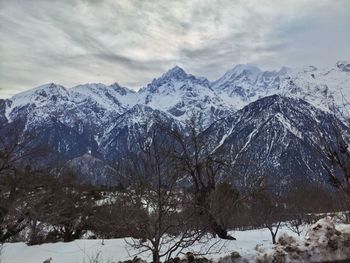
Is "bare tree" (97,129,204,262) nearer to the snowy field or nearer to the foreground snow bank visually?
the foreground snow bank

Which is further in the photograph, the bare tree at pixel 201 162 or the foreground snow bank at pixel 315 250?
the bare tree at pixel 201 162

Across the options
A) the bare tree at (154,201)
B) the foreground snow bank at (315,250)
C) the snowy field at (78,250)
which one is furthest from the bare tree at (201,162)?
the bare tree at (154,201)

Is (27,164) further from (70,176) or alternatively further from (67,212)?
(70,176)

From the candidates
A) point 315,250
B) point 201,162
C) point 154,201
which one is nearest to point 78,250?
point 201,162

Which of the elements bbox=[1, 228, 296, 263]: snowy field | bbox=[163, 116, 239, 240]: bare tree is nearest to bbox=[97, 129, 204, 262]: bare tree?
bbox=[1, 228, 296, 263]: snowy field

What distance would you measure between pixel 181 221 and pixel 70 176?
1015 inches

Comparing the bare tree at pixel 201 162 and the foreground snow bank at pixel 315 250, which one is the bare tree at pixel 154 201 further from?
the bare tree at pixel 201 162

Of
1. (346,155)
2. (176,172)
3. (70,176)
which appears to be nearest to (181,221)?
(176,172)

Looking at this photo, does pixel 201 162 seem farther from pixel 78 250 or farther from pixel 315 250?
pixel 315 250

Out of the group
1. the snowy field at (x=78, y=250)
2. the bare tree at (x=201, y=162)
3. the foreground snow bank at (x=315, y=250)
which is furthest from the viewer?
the bare tree at (x=201, y=162)

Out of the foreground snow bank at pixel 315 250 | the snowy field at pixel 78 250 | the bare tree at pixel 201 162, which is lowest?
the foreground snow bank at pixel 315 250

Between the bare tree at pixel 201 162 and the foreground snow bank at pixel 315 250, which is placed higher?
the bare tree at pixel 201 162

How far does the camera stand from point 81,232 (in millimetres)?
38344

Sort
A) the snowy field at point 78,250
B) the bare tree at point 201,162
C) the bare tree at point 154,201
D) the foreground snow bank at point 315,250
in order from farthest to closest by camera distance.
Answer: the bare tree at point 201,162 → the snowy field at point 78,250 → the foreground snow bank at point 315,250 → the bare tree at point 154,201
